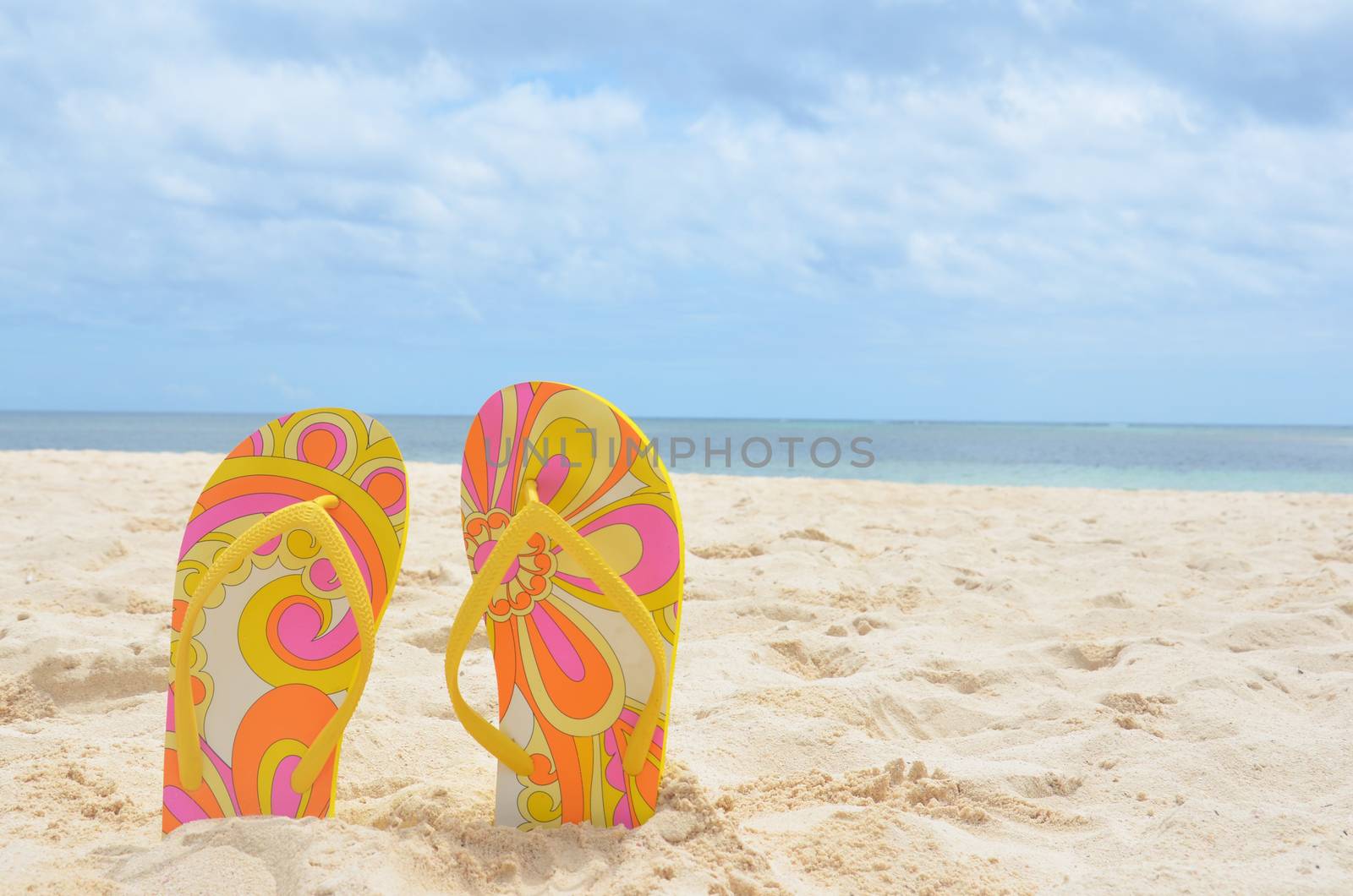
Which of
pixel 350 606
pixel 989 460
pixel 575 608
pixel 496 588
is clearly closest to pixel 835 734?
pixel 575 608

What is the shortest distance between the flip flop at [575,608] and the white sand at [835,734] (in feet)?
0.23

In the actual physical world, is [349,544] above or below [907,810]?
above

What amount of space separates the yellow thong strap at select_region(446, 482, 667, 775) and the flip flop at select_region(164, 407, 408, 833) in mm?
148

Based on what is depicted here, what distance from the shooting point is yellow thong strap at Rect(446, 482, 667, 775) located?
48.2 inches

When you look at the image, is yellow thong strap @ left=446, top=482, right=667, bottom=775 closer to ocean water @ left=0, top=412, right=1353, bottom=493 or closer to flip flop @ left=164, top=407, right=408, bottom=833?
flip flop @ left=164, top=407, right=408, bottom=833

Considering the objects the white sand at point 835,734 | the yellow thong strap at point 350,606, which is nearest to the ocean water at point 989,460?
the white sand at point 835,734

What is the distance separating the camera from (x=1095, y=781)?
154 centimetres

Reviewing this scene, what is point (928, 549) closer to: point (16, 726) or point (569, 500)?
point (569, 500)

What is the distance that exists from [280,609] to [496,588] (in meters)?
0.38

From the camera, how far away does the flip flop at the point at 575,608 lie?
1354mm

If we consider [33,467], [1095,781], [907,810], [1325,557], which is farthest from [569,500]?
[33,467]

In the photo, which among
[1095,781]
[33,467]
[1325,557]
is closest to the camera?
[1095,781]

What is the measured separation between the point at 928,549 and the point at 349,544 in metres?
2.61

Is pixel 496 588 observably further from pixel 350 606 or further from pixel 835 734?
pixel 835 734
